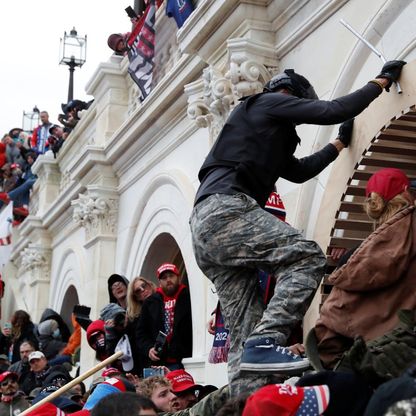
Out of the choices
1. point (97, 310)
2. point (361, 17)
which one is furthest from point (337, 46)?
point (97, 310)

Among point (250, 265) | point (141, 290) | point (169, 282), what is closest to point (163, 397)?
point (250, 265)

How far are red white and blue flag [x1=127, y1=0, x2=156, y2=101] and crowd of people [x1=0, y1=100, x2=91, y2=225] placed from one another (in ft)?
17.3

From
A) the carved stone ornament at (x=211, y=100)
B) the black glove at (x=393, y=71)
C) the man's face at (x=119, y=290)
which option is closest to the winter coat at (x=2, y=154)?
the man's face at (x=119, y=290)

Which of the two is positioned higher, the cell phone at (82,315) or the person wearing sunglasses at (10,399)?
the cell phone at (82,315)

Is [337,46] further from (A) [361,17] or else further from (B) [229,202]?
(B) [229,202]

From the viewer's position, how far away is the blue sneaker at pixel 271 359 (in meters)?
4.37

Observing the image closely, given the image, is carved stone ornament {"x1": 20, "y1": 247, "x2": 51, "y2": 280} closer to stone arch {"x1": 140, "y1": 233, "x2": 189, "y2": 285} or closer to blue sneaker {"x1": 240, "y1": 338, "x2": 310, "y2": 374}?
stone arch {"x1": 140, "y1": 233, "x2": 189, "y2": 285}

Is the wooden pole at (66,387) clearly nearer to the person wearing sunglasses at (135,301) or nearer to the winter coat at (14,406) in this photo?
the person wearing sunglasses at (135,301)

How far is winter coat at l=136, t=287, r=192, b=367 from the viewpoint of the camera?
8.22m

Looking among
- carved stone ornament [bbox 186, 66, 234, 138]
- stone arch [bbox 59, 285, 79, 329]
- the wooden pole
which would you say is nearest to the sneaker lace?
the wooden pole

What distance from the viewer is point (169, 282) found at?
8.34 metres

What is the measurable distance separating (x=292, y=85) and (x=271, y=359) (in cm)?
176

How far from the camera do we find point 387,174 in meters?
4.83

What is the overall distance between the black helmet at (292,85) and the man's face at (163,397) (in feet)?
7.04
